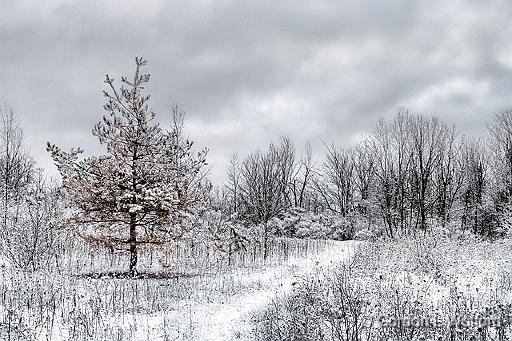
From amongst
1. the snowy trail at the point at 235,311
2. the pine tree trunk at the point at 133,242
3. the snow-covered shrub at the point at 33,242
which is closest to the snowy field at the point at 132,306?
the snowy trail at the point at 235,311

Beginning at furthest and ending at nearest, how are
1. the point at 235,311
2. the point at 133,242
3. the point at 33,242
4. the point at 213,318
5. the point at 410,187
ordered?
1. the point at 410,187
2. the point at 133,242
3. the point at 33,242
4. the point at 235,311
5. the point at 213,318

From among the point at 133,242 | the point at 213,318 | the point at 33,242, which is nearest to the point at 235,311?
the point at 213,318

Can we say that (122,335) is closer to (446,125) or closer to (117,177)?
(117,177)

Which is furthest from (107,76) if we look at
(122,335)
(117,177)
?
(122,335)

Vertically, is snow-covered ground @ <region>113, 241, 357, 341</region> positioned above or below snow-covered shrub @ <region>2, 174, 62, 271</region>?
below

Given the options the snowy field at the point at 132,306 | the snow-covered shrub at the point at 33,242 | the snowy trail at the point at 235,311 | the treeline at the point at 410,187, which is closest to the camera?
the snowy field at the point at 132,306

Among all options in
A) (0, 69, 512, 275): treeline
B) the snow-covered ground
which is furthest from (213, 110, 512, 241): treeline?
the snow-covered ground

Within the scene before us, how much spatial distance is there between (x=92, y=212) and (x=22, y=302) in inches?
225

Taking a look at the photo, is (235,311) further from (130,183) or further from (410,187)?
(410,187)

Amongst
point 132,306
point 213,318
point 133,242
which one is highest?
point 133,242

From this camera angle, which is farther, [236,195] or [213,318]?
[236,195]

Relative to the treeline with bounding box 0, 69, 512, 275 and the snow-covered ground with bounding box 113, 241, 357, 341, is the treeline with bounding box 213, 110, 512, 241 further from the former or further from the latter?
the snow-covered ground with bounding box 113, 241, 357, 341

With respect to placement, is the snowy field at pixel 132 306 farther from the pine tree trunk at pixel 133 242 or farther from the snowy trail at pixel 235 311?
the pine tree trunk at pixel 133 242

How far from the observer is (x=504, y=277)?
43.4ft
